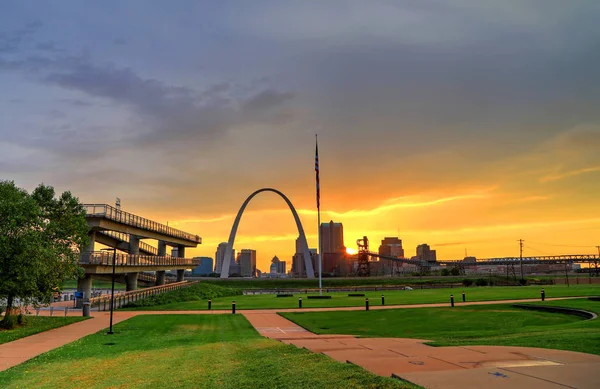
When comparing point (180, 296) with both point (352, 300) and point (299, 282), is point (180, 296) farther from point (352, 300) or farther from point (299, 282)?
point (299, 282)

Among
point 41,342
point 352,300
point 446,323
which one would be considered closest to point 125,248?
point 352,300

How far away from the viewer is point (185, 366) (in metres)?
14.5

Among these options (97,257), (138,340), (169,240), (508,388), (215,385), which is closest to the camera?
(508,388)

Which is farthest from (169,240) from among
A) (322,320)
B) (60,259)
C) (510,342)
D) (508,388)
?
(508,388)

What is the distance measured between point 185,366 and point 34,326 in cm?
2212

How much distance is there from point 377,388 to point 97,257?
47245 mm

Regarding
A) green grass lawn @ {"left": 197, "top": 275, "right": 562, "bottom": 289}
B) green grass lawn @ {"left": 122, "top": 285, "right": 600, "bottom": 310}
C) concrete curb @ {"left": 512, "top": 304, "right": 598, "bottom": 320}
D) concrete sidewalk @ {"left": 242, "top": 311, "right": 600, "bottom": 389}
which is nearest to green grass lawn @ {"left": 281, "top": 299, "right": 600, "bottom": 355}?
concrete curb @ {"left": 512, "top": 304, "right": 598, "bottom": 320}

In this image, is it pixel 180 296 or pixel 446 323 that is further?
pixel 180 296

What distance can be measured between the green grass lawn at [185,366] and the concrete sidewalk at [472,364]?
98cm

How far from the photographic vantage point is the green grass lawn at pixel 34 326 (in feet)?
84.0

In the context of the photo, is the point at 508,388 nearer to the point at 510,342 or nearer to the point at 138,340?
the point at 510,342

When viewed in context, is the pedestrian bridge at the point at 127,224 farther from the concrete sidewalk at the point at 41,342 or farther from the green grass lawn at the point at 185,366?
the green grass lawn at the point at 185,366

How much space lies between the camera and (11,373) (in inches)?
602

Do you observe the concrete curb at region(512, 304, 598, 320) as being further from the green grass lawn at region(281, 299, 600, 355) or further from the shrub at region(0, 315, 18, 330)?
the shrub at region(0, 315, 18, 330)
